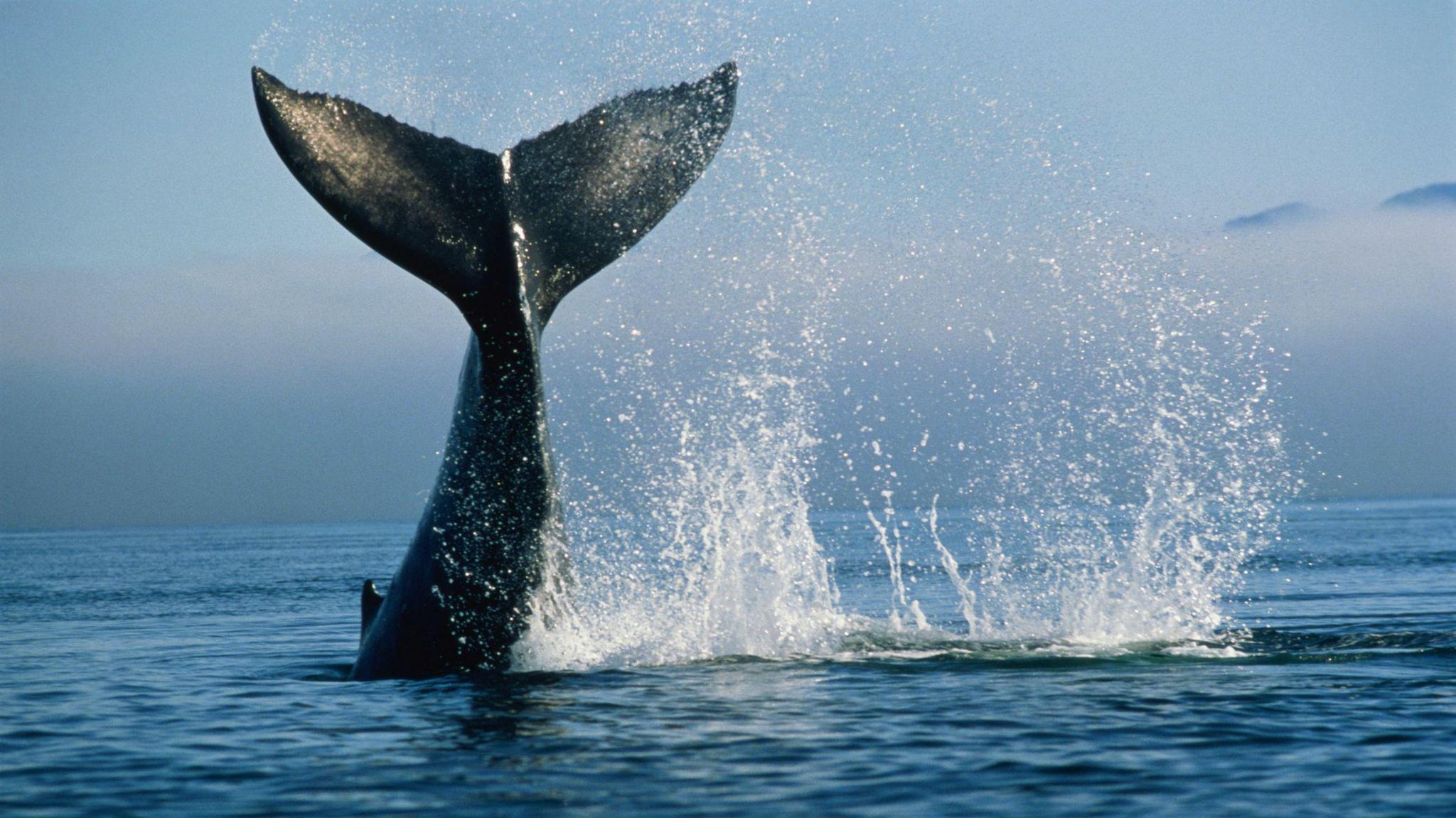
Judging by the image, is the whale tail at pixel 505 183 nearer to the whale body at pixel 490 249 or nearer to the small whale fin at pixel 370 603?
the whale body at pixel 490 249

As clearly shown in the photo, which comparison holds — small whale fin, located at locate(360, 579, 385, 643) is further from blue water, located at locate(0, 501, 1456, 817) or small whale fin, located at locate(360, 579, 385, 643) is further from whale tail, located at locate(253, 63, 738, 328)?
whale tail, located at locate(253, 63, 738, 328)

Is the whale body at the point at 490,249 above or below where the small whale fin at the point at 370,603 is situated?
above

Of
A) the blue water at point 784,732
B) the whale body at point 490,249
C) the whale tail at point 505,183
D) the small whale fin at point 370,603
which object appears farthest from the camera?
the small whale fin at point 370,603

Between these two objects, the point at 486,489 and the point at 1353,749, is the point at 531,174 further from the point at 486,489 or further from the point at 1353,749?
the point at 1353,749

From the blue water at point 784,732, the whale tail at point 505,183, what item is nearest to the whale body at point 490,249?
the whale tail at point 505,183

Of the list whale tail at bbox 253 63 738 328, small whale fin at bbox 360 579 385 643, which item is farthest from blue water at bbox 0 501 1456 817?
whale tail at bbox 253 63 738 328

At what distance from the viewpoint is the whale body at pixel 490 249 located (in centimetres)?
904

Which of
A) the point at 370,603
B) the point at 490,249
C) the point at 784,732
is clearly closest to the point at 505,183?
the point at 490,249

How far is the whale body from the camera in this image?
9.04m

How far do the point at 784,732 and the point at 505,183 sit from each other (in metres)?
4.21

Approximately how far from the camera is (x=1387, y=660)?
10.6 metres

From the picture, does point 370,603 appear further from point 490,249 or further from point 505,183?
point 505,183

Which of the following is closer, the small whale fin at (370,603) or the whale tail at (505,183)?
the whale tail at (505,183)

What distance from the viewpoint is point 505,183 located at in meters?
9.81
